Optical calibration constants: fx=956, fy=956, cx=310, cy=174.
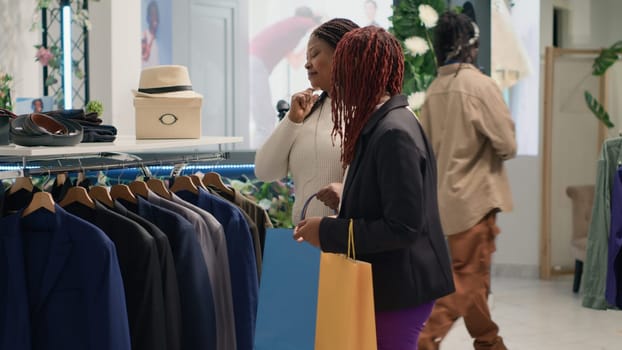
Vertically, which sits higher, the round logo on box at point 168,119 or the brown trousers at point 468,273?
the round logo on box at point 168,119

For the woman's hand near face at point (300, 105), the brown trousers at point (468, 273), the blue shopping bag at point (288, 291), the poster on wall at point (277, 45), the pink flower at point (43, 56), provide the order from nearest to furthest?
the blue shopping bag at point (288, 291), the woman's hand near face at point (300, 105), the brown trousers at point (468, 273), the pink flower at point (43, 56), the poster on wall at point (277, 45)

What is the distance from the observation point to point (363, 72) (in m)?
2.40

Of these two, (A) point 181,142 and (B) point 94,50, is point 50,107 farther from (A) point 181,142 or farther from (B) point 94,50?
(A) point 181,142

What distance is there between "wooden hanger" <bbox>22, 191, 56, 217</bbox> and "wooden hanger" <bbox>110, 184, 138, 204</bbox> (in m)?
0.44

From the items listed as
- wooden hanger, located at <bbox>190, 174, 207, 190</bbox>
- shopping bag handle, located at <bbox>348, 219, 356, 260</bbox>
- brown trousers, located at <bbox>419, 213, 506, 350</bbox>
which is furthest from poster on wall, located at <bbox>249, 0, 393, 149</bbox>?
shopping bag handle, located at <bbox>348, 219, 356, 260</bbox>

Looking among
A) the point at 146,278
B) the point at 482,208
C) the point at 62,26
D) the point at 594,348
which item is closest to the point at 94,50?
the point at 62,26

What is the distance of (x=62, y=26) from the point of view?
6.67 m

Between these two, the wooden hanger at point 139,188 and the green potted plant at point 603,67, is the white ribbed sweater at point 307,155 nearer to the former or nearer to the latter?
the wooden hanger at point 139,188

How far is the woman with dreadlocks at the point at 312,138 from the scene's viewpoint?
3029mm

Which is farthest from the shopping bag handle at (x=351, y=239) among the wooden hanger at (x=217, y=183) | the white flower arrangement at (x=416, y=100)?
the white flower arrangement at (x=416, y=100)

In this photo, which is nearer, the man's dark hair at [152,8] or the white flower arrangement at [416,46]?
the white flower arrangement at [416,46]

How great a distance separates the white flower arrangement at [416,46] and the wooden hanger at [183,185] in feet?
11.0

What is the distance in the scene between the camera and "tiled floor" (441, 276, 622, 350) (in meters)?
5.59

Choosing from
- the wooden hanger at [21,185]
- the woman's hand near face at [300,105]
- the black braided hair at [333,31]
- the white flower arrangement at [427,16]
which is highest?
the white flower arrangement at [427,16]
